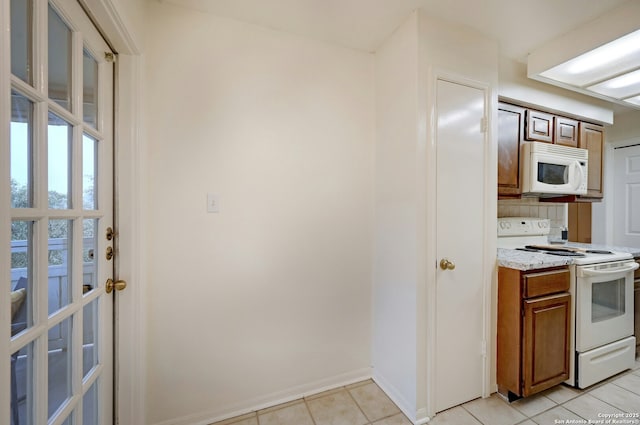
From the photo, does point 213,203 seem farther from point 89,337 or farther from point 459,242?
point 459,242

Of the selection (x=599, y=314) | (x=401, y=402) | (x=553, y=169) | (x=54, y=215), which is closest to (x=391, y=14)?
(x=553, y=169)

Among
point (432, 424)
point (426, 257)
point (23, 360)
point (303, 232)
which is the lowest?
point (432, 424)

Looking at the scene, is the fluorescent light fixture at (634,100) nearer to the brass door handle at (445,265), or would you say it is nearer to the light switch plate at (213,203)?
the brass door handle at (445,265)

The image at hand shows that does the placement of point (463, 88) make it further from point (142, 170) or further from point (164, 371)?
point (164, 371)

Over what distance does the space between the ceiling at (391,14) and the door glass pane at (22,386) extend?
5.62ft

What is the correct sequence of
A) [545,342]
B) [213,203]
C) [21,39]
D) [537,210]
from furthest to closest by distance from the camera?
1. [537,210]
2. [545,342]
3. [213,203]
4. [21,39]

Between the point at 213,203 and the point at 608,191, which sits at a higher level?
the point at 608,191

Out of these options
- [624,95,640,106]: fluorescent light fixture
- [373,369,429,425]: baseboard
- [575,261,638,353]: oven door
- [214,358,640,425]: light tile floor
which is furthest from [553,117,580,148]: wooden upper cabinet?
[373,369,429,425]: baseboard

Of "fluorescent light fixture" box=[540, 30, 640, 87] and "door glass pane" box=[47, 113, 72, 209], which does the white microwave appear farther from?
"door glass pane" box=[47, 113, 72, 209]

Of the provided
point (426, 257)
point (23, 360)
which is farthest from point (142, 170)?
point (426, 257)

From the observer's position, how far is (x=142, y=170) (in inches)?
54.2

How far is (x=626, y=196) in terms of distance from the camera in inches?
117

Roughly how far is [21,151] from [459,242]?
6.44ft

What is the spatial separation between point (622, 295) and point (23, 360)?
332cm
